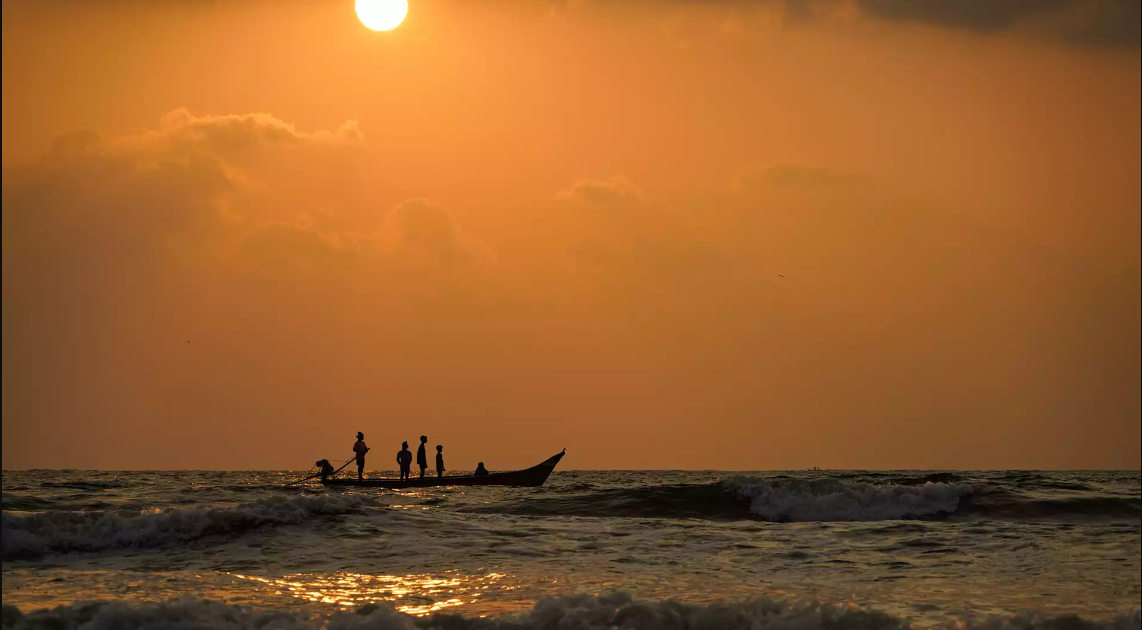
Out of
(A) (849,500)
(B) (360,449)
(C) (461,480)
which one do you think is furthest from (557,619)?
(B) (360,449)

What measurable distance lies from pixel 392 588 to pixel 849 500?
55.5 ft

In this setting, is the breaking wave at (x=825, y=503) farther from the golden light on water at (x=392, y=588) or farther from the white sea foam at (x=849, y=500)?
the golden light on water at (x=392, y=588)

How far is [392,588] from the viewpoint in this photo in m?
13.9

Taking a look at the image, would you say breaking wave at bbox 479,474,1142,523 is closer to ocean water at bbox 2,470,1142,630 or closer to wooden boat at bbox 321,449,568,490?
ocean water at bbox 2,470,1142,630

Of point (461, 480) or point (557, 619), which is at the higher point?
point (461, 480)

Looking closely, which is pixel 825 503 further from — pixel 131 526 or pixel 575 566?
pixel 131 526

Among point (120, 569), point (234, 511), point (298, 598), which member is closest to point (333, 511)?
point (234, 511)

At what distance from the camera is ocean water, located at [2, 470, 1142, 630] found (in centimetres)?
1148

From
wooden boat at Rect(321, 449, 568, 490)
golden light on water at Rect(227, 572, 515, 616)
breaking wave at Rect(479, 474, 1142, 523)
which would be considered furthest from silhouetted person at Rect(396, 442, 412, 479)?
golden light on water at Rect(227, 572, 515, 616)

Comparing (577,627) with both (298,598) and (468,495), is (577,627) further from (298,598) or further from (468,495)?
(468,495)

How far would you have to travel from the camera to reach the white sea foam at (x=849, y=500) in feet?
84.5

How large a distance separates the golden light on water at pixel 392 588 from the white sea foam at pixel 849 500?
13.9 metres

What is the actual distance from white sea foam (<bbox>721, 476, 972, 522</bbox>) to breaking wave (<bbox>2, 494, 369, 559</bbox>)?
13045 millimetres

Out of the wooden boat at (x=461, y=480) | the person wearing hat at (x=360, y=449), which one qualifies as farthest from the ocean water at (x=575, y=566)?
the person wearing hat at (x=360, y=449)
